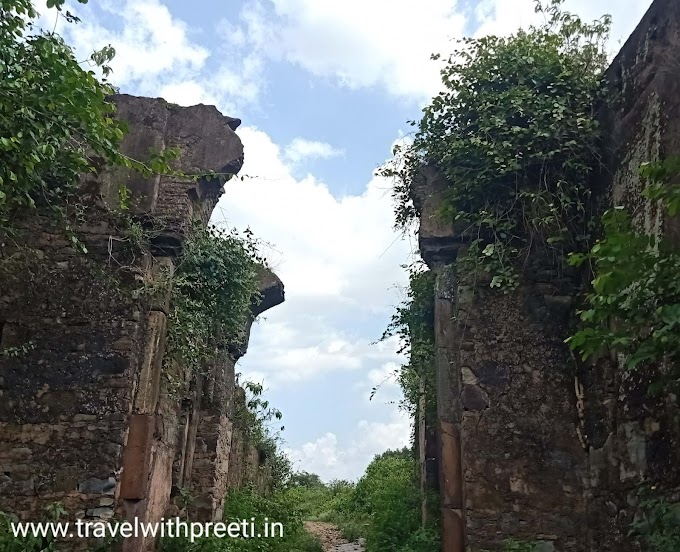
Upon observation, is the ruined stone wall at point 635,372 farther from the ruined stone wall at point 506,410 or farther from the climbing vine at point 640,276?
the climbing vine at point 640,276

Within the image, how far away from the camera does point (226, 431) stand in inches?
340

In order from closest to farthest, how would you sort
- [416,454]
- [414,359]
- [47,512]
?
[47,512] → [414,359] → [416,454]

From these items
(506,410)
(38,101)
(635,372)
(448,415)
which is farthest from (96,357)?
(635,372)

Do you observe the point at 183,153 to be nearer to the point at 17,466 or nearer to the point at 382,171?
the point at 382,171

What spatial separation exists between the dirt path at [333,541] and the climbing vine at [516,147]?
640cm

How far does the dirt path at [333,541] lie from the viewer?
1077cm

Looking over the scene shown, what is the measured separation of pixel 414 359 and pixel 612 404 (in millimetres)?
2082

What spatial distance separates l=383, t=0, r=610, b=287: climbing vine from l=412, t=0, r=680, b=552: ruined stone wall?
19 centimetres

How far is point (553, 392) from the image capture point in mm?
5727

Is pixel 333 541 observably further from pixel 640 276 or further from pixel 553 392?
pixel 640 276

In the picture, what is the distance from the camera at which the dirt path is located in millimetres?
10773

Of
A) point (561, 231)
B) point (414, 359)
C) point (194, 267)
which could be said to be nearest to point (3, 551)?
point (194, 267)

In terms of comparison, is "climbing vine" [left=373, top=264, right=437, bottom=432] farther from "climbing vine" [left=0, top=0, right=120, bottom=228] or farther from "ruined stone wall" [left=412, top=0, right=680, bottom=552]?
"climbing vine" [left=0, top=0, right=120, bottom=228]

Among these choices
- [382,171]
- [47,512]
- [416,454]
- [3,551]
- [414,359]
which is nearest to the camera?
[3,551]
